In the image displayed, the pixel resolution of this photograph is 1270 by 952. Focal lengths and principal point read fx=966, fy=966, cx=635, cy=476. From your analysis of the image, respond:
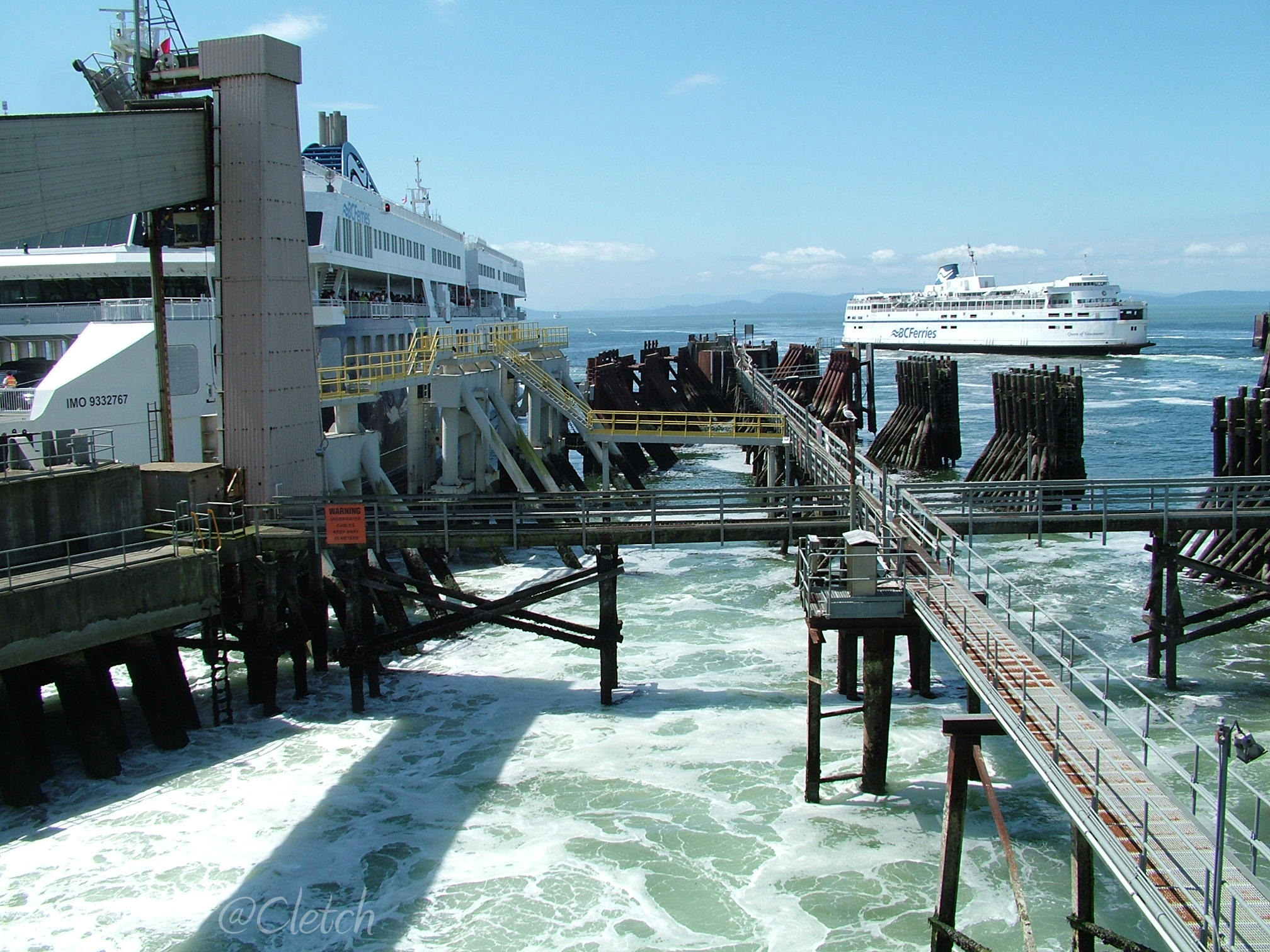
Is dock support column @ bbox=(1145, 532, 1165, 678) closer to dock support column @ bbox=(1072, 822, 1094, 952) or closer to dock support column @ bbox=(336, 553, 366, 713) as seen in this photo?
dock support column @ bbox=(1072, 822, 1094, 952)

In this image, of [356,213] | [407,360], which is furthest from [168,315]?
[356,213]

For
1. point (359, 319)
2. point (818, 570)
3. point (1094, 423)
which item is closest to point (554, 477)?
point (359, 319)

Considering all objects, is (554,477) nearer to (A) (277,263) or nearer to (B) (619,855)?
(A) (277,263)

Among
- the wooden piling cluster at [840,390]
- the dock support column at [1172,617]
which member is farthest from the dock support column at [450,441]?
the wooden piling cluster at [840,390]

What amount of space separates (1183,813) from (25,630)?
13166 millimetres

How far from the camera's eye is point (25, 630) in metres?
12.5

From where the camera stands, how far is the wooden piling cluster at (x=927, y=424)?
40719mm

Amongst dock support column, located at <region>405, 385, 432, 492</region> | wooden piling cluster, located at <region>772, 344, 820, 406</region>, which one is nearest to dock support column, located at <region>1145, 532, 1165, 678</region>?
dock support column, located at <region>405, 385, 432, 492</region>

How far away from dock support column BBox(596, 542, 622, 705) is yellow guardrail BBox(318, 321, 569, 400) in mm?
6549

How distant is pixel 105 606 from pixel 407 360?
17.6 meters

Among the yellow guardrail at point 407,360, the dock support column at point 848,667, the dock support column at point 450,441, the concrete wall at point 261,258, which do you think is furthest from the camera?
the dock support column at point 450,441

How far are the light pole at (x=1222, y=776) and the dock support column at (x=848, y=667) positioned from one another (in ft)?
29.9

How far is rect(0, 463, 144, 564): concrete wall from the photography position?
45.4ft

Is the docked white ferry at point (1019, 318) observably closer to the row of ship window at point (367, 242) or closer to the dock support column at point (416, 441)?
the row of ship window at point (367, 242)
